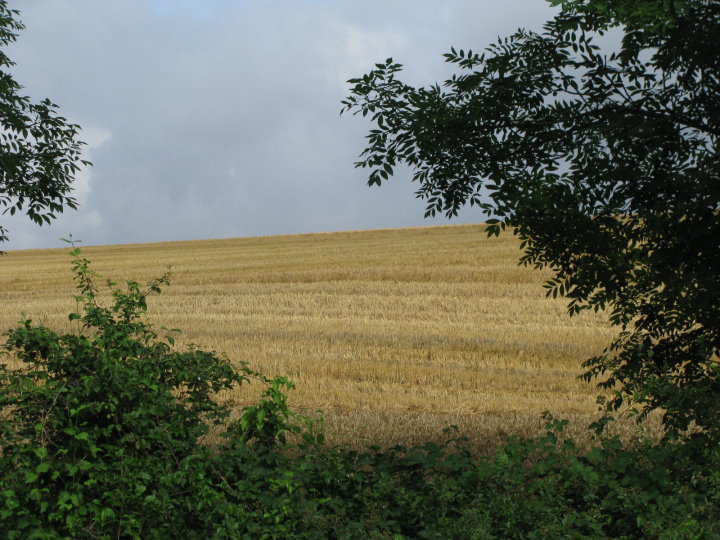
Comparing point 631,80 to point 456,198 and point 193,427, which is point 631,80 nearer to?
point 456,198

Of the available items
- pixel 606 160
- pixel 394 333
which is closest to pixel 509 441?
pixel 606 160

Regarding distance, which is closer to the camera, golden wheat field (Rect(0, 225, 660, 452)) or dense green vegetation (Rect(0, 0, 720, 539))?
dense green vegetation (Rect(0, 0, 720, 539))

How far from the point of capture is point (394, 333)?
Answer: 17500 millimetres

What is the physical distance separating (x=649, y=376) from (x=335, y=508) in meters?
2.98

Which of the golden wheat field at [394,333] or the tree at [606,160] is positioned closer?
the tree at [606,160]

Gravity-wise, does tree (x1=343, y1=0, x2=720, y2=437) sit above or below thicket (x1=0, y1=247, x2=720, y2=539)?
above

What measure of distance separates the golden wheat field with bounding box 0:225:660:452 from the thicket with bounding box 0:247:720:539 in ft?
2.94

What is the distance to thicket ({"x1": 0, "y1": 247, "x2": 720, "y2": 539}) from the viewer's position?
573cm

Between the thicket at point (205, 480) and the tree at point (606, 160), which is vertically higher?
the tree at point (606, 160)

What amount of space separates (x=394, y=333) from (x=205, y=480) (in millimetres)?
11714

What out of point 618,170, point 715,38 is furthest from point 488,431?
point 715,38

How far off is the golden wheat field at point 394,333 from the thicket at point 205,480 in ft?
2.94

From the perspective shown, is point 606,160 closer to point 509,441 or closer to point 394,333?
point 509,441

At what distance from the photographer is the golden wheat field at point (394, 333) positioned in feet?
36.5
